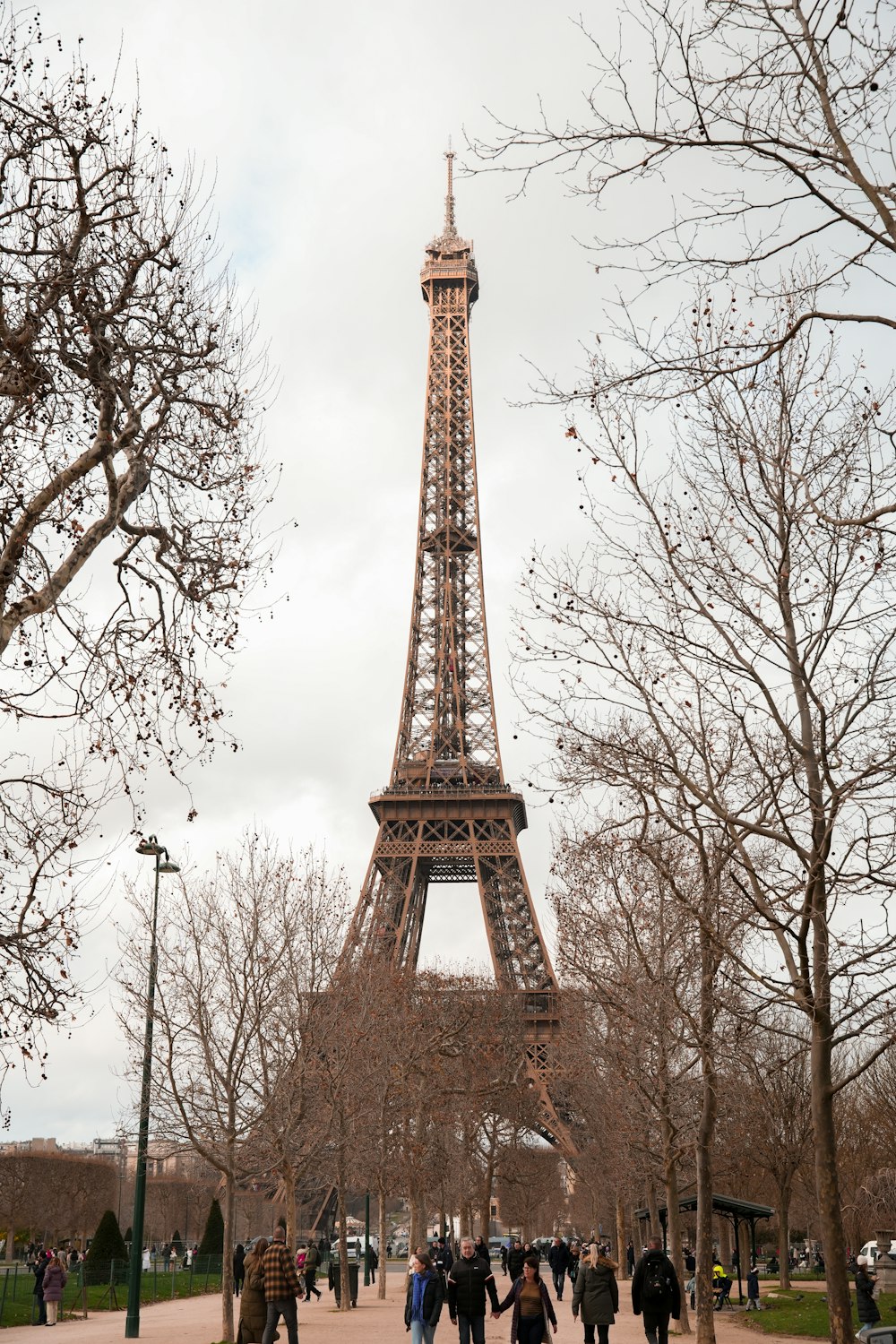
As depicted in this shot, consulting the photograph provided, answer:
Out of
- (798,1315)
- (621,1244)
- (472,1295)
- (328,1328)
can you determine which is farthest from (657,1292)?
(621,1244)

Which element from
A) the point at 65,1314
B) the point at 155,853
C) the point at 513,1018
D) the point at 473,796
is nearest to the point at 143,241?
the point at 155,853

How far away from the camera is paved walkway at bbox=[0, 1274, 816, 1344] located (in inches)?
1014

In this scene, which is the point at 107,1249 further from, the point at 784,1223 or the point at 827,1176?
the point at 827,1176

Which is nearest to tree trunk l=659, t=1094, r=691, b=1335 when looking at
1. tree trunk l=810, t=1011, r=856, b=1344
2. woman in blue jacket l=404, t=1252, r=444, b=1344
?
woman in blue jacket l=404, t=1252, r=444, b=1344

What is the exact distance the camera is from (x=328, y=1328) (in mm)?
29203

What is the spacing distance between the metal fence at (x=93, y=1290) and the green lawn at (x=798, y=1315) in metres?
15.9

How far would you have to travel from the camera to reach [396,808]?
67.6m

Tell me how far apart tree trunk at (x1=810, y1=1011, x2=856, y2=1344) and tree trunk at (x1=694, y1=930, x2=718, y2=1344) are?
4.16 meters

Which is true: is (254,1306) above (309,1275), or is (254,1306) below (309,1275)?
above

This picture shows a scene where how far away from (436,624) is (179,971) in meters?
47.6

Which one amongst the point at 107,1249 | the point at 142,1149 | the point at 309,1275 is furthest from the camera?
the point at 107,1249

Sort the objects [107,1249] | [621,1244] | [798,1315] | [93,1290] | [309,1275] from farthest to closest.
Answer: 1. [621,1244]
2. [107,1249]
3. [309,1275]
4. [93,1290]
5. [798,1315]

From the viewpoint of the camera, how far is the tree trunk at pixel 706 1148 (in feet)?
62.2

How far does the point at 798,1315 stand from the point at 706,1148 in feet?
34.1
